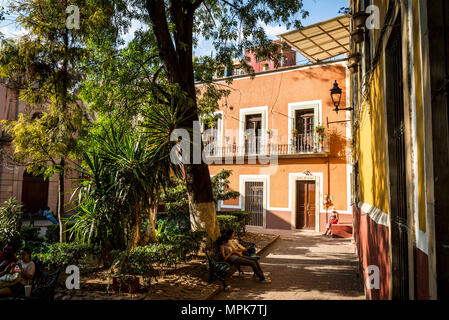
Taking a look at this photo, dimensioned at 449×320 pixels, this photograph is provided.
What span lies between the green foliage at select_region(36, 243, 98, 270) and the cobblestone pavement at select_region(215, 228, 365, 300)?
2.44 meters

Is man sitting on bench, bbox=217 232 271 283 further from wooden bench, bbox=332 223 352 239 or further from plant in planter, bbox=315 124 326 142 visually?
plant in planter, bbox=315 124 326 142

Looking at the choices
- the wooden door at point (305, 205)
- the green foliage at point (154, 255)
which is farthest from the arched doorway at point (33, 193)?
the green foliage at point (154, 255)

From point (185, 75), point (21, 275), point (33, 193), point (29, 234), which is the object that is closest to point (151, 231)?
point (21, 275)

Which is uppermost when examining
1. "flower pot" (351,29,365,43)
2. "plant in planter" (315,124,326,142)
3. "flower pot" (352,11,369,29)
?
"flower pot" (352,11,369,29)

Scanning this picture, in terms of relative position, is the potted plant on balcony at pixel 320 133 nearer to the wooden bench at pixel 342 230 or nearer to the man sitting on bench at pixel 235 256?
the wooden bench at pixel 342 230

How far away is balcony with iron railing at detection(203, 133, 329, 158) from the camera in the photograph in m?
14.1

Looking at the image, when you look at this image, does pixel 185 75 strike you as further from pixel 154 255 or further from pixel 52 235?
pixel 52 235

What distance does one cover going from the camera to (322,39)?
12672mm

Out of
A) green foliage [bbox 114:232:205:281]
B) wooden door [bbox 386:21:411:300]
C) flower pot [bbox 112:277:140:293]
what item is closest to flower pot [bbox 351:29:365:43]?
wooden door [bbox 386:21:411:300]

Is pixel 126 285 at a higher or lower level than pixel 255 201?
lower

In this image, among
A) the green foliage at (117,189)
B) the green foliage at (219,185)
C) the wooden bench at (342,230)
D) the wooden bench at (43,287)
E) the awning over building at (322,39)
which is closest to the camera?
the wooden bench at (43,287)

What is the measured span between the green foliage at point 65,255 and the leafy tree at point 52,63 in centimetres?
132

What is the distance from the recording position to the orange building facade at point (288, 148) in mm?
13836

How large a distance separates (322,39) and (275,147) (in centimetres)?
514
